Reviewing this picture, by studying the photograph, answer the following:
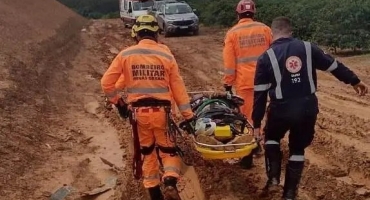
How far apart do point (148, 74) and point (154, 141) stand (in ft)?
2.54

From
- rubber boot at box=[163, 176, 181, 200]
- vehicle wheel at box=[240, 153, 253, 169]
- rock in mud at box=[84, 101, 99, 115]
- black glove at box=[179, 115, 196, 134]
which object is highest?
black glove at box=[179, 115, 196, 134]

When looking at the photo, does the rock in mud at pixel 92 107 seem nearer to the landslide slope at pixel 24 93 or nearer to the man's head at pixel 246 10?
the landslide slope at pixel 24 93

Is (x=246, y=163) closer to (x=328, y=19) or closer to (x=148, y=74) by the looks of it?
(x=148, y=74)

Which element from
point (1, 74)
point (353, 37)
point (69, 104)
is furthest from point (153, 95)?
point (353, 37)

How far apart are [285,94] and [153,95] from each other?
138 centimetres

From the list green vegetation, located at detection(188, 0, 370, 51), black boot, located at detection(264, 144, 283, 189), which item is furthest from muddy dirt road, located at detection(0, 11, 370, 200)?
green vegetation, located at detection(188, 0, 370, 51)

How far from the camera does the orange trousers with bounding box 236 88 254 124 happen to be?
7.82 m

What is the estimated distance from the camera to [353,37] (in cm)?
1894

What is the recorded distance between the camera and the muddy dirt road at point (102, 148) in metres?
7.36

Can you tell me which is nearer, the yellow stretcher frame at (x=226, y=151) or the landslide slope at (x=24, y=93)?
the yellow stretcher frame at (x=226, y=151)

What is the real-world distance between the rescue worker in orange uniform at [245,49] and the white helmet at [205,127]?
98 cm

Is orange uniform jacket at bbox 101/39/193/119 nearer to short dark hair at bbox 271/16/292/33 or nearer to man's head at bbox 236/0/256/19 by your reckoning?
short dark hair at bbox 271/16/292/33

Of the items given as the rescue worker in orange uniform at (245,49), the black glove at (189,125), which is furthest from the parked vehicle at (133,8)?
the black glove at (189,125)

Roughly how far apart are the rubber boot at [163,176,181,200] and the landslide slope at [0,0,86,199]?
180 centimetres
